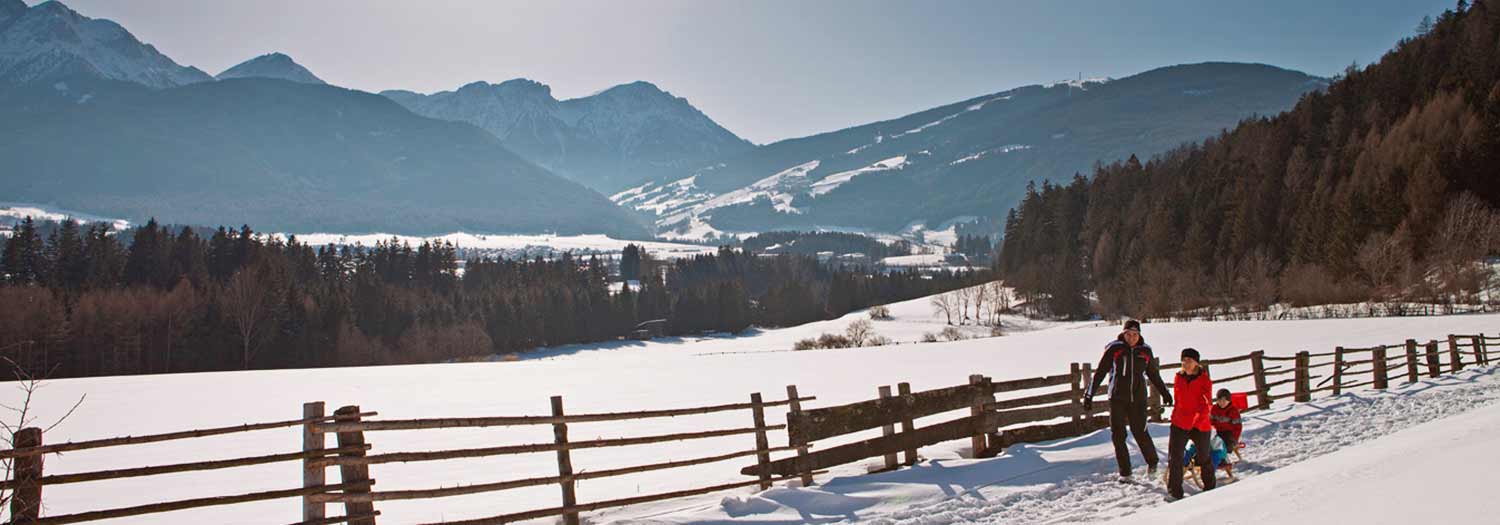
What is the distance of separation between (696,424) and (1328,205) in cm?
6990

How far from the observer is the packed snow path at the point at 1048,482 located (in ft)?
31.8

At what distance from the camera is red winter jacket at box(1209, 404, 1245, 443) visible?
11.4m

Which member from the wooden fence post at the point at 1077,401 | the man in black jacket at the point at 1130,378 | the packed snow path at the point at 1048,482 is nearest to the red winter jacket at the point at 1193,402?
the man in black jacket at the point at 1130,378

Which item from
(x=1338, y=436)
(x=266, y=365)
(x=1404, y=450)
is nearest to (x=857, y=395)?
(x=1338, y=436)

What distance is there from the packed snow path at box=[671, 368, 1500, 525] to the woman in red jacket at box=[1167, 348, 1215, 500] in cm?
43

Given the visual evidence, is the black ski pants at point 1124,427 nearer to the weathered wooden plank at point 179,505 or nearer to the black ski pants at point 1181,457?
the black ski pants at point 1181,457

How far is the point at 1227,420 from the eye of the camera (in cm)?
1144

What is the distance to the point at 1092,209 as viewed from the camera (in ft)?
374

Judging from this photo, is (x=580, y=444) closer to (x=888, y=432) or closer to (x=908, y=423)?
(x=888, y=432)

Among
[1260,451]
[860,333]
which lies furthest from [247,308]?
[1260,451]

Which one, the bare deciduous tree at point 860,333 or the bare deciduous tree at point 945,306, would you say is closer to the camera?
the bare deciduous tree at point 860,333

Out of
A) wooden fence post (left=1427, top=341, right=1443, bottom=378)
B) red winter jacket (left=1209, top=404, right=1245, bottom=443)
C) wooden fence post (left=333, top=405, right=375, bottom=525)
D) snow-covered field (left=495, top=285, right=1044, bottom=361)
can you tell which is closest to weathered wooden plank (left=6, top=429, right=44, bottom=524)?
wooden fence post (left=333, top=405, right=375, bottom=525)

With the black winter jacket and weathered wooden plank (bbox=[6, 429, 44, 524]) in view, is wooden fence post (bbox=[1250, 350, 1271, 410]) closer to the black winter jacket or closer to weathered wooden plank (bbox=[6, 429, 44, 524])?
the black winter jacket

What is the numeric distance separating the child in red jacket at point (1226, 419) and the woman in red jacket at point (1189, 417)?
62.4 inches
